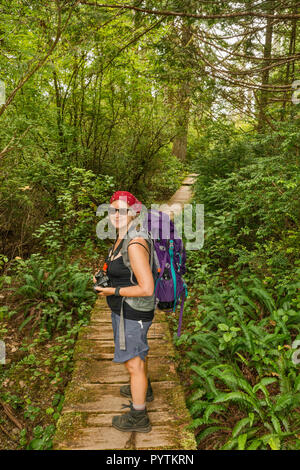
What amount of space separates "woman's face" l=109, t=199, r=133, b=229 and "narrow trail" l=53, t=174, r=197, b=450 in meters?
2.01

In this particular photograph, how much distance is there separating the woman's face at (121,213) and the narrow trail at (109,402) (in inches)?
79.2

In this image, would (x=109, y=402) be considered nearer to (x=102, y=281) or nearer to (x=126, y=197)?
(x=102, y=281)

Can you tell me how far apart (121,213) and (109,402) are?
214 cm

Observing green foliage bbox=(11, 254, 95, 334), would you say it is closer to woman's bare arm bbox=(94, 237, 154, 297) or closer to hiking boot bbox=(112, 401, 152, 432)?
hiking boot bbox=(112, 401, 152, 432)

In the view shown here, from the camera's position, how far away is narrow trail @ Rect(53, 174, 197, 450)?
2.66 meters

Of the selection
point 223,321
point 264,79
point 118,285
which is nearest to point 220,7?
point 264,79

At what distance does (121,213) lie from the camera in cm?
253

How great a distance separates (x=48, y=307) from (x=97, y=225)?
369 cm

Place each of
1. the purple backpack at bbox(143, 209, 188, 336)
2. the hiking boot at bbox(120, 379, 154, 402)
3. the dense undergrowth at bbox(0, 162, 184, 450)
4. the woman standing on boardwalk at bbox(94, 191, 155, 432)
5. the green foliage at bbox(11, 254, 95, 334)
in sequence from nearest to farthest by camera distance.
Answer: the woman standing on boardwalk at bbox(94, 191, 155, 432)
the purple backpack at bbox(143, 209, 188, 336)
the hiking boot at bbox(120, 379, 154, 402)
the dense undergrowth at bbox(0, 162, 184, 450)
the green foliage at bbox(11, 254, 95, 334)

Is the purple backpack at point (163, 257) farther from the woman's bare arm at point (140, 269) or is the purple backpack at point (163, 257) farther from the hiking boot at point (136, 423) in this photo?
the hiking boot at point (136, 423)

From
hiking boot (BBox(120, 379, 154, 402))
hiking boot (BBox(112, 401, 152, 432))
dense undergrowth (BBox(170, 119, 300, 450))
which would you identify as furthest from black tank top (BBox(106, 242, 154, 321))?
dense undergrowth (BBox(170, 119, 300, 450))

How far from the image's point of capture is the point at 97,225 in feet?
27.6

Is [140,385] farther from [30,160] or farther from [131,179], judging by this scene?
[131,179]

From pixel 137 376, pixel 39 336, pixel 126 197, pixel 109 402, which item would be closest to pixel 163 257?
pixel 126 197
